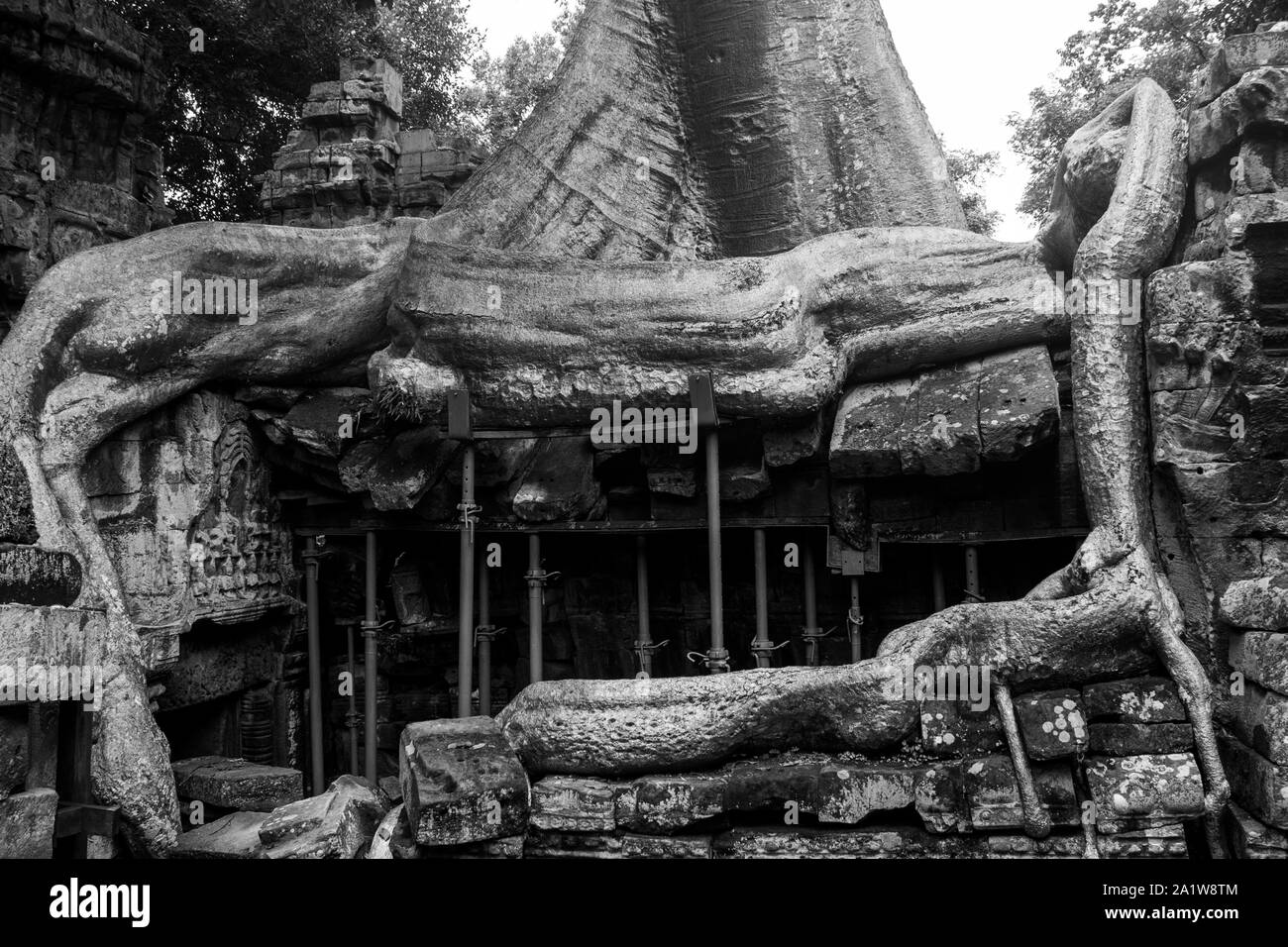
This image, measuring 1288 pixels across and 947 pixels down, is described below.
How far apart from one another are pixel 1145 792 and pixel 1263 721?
0.56 meters

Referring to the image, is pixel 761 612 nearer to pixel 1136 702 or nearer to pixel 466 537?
pixel 466 537

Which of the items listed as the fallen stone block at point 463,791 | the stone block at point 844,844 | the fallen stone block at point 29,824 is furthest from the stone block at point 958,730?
the fallen stone block at point 29,824

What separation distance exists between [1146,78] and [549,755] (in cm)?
461

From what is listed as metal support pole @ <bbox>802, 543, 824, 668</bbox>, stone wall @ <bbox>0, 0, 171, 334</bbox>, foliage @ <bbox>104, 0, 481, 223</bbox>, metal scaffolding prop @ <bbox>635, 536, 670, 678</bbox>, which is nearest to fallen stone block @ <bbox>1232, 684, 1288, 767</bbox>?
metal support pole @ <bbox>802, 543, 824, 668</bbox>

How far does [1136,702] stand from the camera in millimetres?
4523

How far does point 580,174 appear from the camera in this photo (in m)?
7.60

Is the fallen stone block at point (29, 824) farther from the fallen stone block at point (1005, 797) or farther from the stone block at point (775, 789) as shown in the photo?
the fallen stone block at point (1005, 797)

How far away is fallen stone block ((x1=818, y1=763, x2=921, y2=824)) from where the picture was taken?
177 inches

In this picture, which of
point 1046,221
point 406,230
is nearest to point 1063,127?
point 1046,221

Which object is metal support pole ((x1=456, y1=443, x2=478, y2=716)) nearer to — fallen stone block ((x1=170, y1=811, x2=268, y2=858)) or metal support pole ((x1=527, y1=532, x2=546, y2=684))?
metal support pole ((x1=527, y1=532, x2=546, y2=684))

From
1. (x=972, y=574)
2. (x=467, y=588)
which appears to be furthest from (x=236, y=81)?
(x=972, y=574)

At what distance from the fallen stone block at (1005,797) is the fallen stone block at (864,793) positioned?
24 cm
